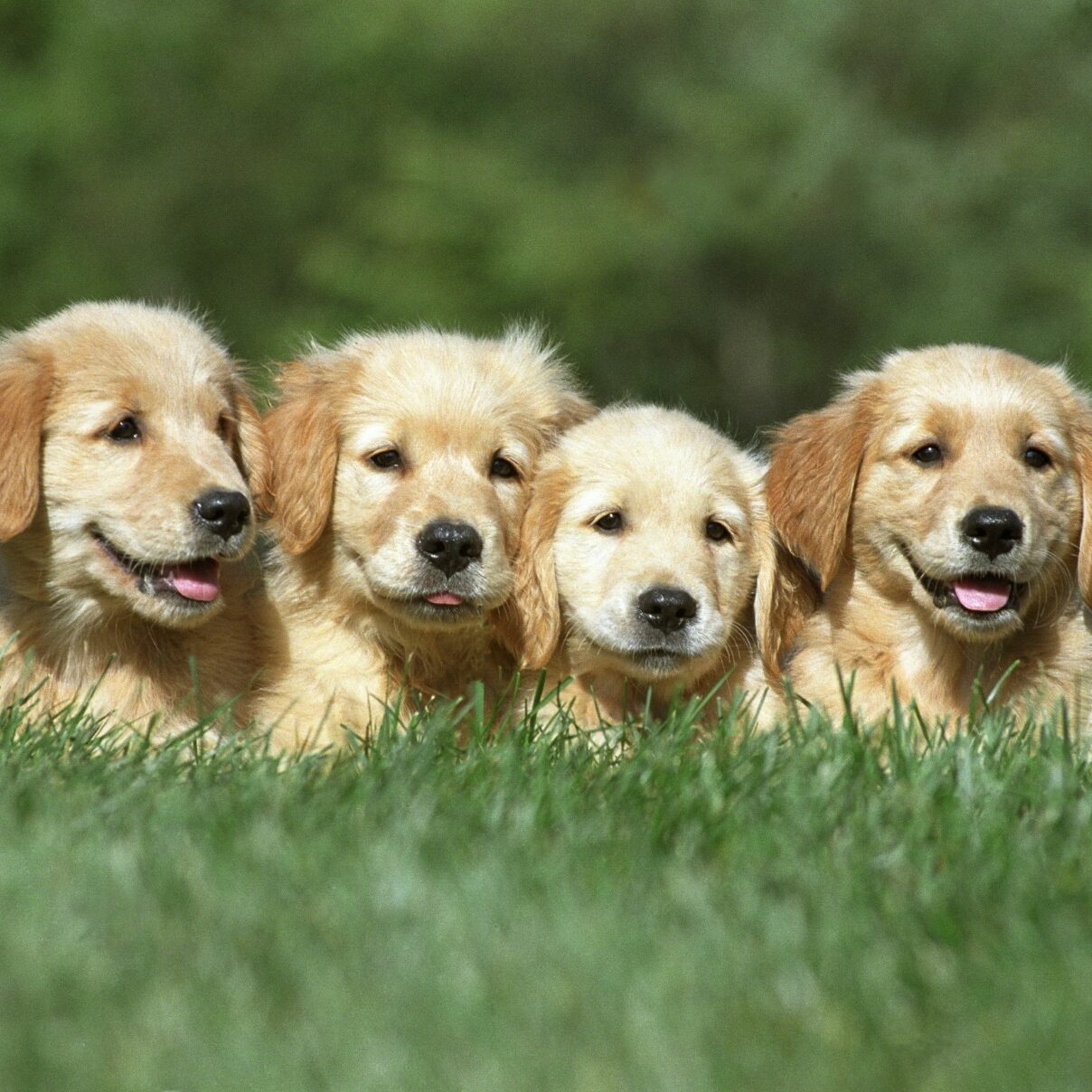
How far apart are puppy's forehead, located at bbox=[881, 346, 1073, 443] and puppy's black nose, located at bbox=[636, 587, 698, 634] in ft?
3.22

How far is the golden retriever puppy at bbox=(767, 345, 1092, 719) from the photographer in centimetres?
551

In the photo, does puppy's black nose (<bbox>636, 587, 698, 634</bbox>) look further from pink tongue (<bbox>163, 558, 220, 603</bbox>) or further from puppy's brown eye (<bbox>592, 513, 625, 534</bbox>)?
pink tongue (<bbox>163, 558, 220, 603</bbox>)

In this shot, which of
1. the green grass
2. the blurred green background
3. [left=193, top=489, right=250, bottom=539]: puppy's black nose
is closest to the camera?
the green grass

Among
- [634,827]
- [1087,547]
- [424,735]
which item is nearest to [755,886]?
[634,827]

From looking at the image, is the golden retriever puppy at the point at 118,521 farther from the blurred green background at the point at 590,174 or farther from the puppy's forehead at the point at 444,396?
the blurred green background at the point at 590,174

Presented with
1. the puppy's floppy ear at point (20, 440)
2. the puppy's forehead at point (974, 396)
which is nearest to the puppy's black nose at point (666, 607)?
the puppy's forehead at point (974, 396)

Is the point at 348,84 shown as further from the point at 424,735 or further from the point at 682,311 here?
the point at 424,735

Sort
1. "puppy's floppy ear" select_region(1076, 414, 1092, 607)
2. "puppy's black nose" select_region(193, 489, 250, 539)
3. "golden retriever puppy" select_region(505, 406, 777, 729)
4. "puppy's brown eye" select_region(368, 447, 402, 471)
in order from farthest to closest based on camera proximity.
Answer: "puppy's brown eye" select_region(368, 447, 402, 471) → "puppy's floppy ear" select_region(1076, 414, 1092, 607) → "golden retriever puppy" select_region(505, 406, 777, 729) → "puppy's black nose" select_region(193, 489, 250, 539)

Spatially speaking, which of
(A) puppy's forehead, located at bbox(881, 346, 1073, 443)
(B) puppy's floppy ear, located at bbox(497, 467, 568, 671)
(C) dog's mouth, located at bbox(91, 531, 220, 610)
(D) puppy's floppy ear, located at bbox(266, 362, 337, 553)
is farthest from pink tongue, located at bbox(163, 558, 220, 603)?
(A) puppy's forehead, located at bbox(881, 346, 1073, 443)

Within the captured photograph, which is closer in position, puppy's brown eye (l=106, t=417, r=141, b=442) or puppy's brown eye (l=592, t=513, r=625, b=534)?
puppy's brown eye (l=106, t=417, r=141, b=442)

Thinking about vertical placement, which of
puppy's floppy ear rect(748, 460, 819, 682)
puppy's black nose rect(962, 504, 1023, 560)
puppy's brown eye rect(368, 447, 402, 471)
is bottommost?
puppy's floppy ear rect(748, 460, 819, 682)

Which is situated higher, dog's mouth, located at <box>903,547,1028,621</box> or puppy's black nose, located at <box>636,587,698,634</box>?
dog's mouth, located at <box>903,547,1028,621</box>

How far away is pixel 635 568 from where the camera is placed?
5453 millimetres

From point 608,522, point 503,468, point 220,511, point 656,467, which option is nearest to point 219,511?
point 220,511
